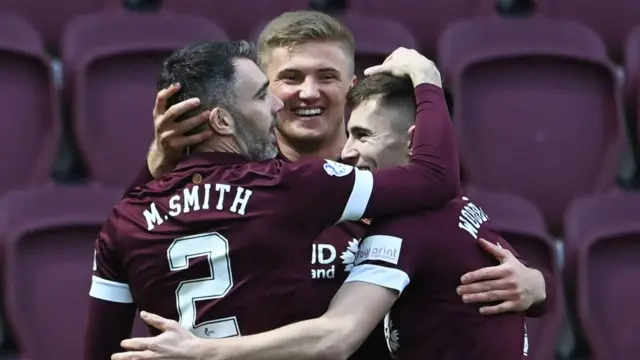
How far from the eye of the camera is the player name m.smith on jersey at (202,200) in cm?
261

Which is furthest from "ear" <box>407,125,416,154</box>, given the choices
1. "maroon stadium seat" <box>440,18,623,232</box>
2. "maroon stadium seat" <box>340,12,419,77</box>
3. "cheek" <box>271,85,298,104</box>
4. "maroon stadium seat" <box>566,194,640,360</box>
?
"maroon stadium seat" <box>340,12,419,77</box>

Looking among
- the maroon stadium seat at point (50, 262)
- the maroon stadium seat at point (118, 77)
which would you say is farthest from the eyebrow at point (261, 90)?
the maroon stadium seat at point (118, 77)

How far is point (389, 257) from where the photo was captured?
2.67 m

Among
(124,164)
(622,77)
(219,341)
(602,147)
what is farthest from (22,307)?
(622,77)

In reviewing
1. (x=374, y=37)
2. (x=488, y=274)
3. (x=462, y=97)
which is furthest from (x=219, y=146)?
(x=374, y=37)

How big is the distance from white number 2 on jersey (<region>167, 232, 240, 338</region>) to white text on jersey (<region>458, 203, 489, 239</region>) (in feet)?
1.53

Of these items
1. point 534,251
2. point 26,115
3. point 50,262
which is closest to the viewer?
point 50,262

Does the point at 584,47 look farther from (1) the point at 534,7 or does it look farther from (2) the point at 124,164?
(2) the point at 124,164

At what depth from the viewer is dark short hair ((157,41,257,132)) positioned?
267 centimetres

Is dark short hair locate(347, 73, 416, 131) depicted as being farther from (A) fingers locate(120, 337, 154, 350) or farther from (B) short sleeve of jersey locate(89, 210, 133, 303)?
(A) fingers locate(120, 337, 154, 350)

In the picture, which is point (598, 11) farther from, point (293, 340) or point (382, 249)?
point (293, 340)

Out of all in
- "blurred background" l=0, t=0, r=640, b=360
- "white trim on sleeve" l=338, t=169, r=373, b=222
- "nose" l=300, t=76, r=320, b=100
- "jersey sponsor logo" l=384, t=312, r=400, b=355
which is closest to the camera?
"white trim on sleeve" l=338, t=169, r=373, b=222

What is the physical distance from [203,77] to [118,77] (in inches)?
76.4

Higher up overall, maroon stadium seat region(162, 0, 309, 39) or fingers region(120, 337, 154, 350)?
maroon stadium seat region(162, 0, 309, 39)
